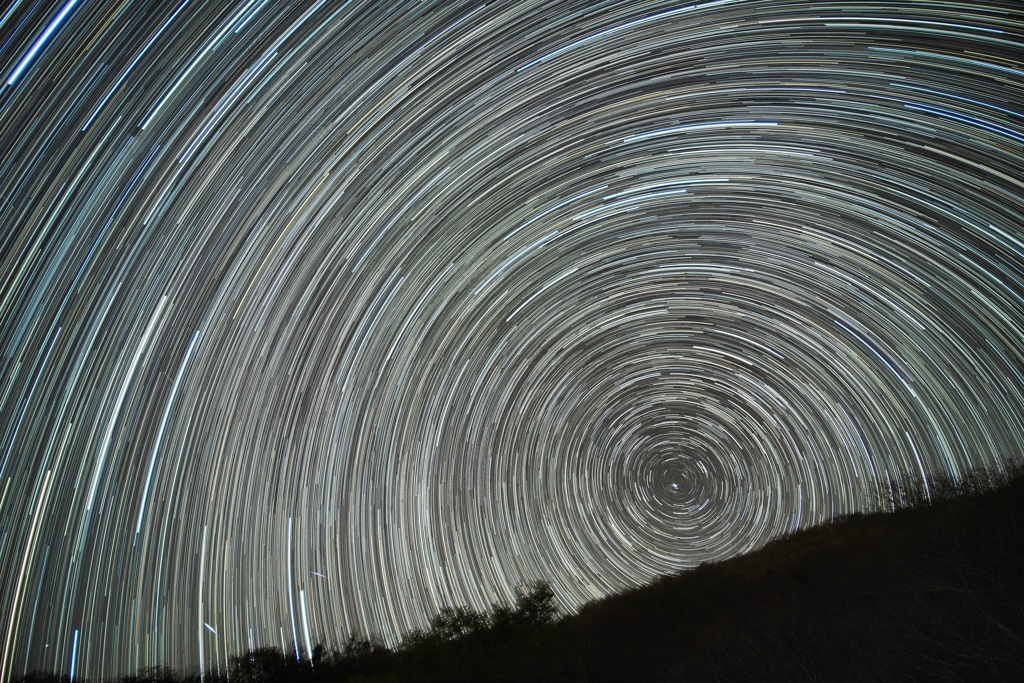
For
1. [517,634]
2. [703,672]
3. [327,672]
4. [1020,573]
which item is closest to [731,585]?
[703,672]

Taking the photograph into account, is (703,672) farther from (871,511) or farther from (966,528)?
(871,511)

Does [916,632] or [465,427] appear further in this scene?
[465,427]

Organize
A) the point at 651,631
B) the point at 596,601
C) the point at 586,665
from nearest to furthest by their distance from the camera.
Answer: the point at 586,665, the point at 651,631, the point at 596,601

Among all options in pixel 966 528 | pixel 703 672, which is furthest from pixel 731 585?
pixel 966 528

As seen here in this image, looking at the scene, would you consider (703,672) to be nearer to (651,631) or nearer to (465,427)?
(651,631)

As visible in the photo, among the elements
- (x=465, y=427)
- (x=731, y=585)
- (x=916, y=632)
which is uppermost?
(x=465, y=427)

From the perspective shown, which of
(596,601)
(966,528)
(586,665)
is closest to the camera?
(966,528)

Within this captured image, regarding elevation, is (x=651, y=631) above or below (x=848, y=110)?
below
